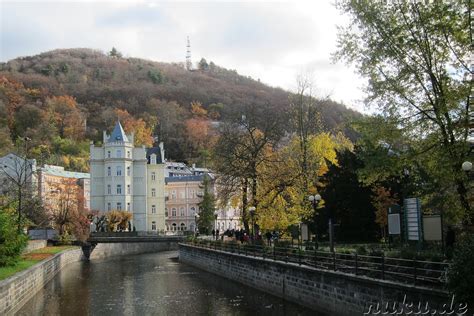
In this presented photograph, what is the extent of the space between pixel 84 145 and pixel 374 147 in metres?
111

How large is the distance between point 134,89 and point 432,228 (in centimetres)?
14962

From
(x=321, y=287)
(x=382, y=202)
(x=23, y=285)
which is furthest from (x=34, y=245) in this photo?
(x=321, y=287)

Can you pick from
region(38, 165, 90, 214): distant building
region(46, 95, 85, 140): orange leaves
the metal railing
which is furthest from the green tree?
region(46, 95, 85, 140): orange leaves

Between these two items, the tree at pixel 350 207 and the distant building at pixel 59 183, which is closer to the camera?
the tree at pixel 350 207

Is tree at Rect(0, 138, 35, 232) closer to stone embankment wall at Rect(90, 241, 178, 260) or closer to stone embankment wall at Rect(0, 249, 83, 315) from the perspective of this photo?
stone embankment wall at Rect(0, 249, 83, 315)

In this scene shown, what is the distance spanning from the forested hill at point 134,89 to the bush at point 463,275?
11534cm

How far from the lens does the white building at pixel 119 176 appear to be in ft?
298

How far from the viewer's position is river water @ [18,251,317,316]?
81.6 feet

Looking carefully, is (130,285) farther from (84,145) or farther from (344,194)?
(84,145)

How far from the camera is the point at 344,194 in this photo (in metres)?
41.5

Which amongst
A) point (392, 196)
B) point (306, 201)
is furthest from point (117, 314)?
point (392, 196)

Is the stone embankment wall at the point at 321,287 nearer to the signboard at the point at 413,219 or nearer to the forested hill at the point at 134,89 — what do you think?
the signboard at the point at 413,219

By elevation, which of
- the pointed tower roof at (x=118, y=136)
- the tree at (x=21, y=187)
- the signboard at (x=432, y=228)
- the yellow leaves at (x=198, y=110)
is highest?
the yellow leaves at (x=198, y=110)

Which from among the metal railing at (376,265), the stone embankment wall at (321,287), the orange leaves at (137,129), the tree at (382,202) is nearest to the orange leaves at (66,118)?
the orange leaves at (137,129)
